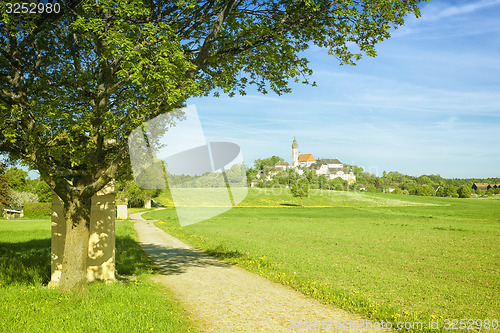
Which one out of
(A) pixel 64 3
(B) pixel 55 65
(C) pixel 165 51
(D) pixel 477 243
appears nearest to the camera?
(C) pixel 165 51

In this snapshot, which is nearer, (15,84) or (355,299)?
(15,84)

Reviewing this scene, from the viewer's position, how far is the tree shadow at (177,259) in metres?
13.3

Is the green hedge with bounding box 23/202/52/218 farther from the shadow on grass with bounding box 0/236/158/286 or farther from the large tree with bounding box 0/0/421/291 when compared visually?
the large tree with bounding box 0/0/421/291

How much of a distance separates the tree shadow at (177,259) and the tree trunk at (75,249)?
4083mm

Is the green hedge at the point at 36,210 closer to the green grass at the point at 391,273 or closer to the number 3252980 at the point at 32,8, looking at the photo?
the green grass at the point at 391,273

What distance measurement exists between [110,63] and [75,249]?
4.59m

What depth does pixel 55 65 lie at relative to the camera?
33.2ft

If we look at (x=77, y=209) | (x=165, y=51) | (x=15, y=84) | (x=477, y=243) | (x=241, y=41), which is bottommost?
(x=477, y=243)

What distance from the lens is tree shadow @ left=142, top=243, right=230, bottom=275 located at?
13.3 meters

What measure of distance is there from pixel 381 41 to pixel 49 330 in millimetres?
9918

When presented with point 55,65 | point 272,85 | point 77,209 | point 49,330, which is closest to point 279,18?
point 272,85

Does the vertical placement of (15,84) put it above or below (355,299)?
above

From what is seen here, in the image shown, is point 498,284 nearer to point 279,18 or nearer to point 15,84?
point 279,18

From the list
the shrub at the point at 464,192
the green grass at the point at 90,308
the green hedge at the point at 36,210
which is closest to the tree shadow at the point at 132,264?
the green grass at the point at 90,308
